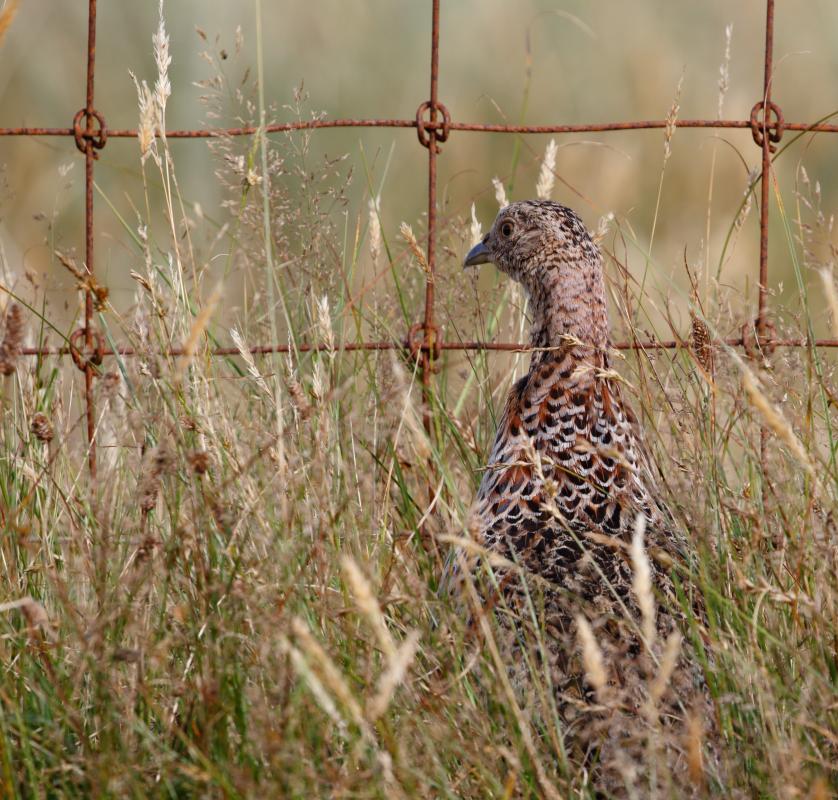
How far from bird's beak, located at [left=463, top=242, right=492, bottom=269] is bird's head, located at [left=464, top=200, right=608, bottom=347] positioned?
0.12m

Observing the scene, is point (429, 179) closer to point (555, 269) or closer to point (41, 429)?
point (555, 269)

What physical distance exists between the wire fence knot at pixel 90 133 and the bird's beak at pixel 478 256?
1101 millimetres

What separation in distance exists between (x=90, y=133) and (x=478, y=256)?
1179 mm

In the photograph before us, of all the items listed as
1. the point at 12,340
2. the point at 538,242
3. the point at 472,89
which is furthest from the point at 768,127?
the point at 472,89

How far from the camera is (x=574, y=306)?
10.8 feet

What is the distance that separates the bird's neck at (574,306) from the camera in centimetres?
329

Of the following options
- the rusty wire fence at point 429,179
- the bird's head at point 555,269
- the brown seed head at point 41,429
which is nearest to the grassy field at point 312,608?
the brown seed head at point 41,429

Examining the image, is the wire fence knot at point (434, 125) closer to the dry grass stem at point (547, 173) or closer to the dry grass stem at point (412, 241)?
the dry grass stem at point (547, 173)

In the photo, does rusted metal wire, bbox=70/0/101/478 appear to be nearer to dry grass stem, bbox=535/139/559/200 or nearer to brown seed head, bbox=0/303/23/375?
dry grass stem, bbox=535/139/559/200

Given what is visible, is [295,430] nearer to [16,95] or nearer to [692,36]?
[16,95]

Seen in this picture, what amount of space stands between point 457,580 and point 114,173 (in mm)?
9020

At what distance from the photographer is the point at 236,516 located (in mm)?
2387

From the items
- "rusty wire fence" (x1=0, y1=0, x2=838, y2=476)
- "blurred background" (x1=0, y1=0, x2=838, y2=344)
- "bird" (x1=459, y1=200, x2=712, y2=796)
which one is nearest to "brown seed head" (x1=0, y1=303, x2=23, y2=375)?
"bird" (x1=459, y1=200, x2=712, y2=796)

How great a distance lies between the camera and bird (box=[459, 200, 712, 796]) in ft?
7.35
